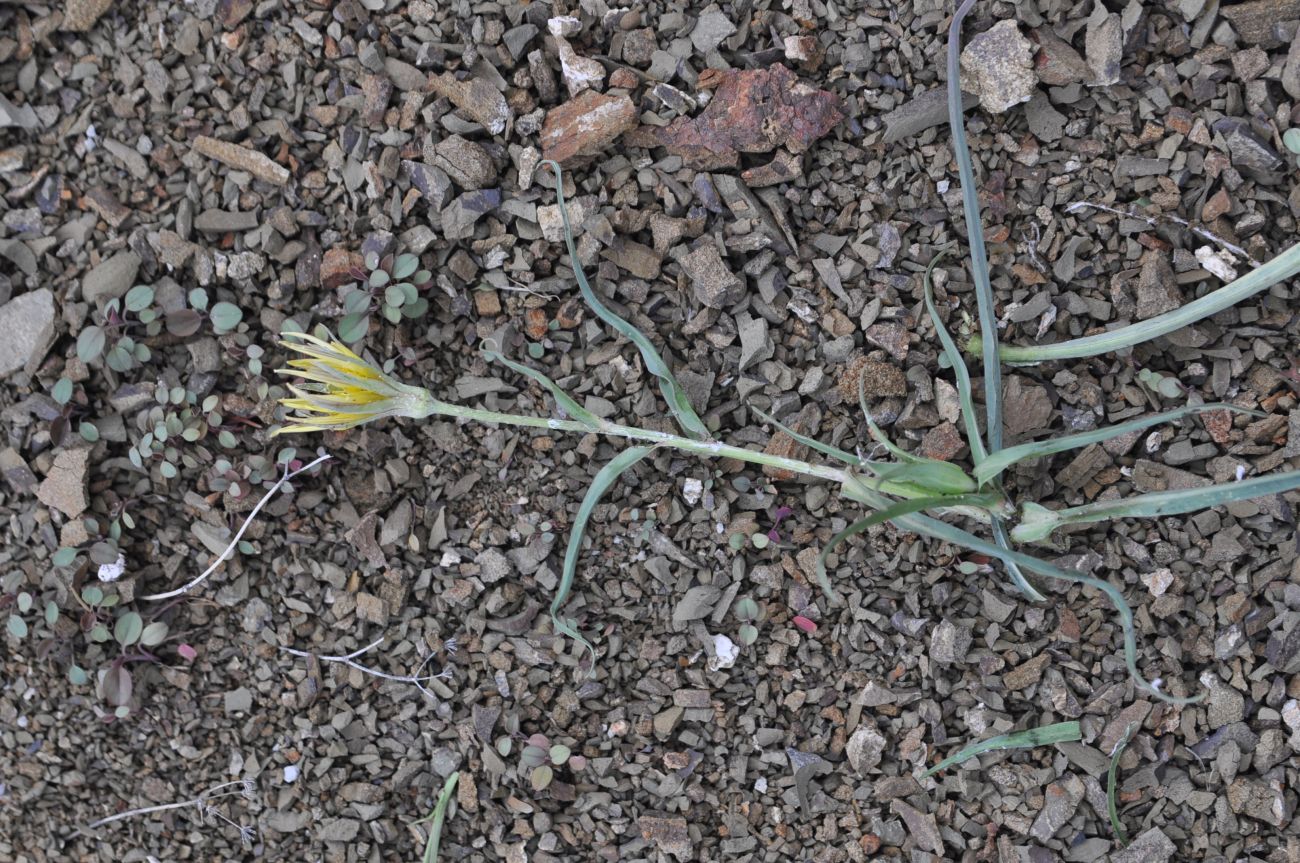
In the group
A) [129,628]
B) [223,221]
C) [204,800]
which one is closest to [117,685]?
[129,628]

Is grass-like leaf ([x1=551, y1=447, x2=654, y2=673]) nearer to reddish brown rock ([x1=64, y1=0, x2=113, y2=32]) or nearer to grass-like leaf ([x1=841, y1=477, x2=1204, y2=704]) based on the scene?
grass-like leaf ([x1=841, y1=477, x2=1204, y2=704])

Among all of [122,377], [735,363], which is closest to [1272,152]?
[735,363]

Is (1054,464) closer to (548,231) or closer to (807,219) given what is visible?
(807,219)

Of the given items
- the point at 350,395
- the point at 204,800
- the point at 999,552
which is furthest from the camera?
the point at 204,800

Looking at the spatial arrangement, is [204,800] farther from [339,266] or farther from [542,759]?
[339,266]

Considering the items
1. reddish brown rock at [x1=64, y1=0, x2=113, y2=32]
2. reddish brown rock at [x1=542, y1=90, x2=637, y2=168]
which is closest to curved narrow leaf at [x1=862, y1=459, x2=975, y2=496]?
reddish brown rock at [x1=542, y1=90, x2=637, y2=168]

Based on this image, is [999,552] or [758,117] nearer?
[999,552]

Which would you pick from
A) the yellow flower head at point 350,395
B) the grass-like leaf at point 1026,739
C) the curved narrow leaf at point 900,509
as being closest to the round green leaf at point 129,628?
the yellow flower head at point 350,395
